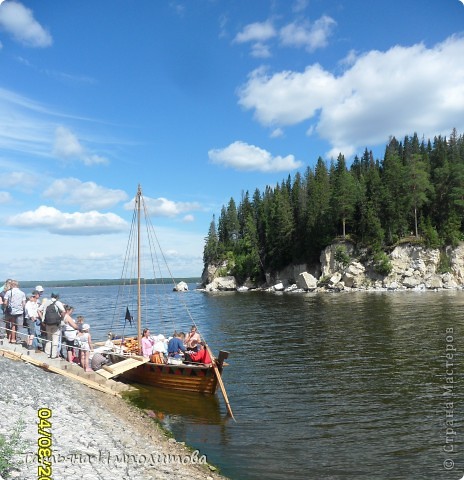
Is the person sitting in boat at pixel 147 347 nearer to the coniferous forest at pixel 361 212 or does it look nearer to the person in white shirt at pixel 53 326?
the person in white shirt at pixel 53 326

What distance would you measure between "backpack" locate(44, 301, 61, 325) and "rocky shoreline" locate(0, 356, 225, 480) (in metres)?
1.93

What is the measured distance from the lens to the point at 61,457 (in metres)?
8.45

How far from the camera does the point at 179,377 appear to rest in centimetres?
1808

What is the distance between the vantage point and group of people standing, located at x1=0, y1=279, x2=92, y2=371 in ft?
55.5

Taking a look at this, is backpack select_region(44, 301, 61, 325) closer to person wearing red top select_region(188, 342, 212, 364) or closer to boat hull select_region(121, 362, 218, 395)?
boat hull select_region(121, 362, 218, 395)

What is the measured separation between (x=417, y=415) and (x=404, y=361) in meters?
8.06

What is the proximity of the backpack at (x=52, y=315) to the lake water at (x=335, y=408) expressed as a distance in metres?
4.78

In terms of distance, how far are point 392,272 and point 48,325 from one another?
2797 inches

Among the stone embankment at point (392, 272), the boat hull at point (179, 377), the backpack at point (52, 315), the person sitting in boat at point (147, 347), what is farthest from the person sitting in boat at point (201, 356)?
the stone embankment at point (392, 272)

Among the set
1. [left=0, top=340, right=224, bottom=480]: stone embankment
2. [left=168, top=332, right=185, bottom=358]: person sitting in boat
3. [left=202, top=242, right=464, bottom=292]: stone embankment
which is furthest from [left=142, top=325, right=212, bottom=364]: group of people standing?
[left=202, top=242, right=464, bottom=292]: stone embankment

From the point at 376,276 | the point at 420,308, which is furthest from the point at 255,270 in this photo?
the point at 420,308

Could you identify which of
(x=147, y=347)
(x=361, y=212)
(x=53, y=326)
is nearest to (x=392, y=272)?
(x=361, y=212)

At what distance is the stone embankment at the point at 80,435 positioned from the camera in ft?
26.8

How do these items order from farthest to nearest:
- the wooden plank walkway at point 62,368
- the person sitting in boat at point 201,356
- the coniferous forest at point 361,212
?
the coniferous forest at point 361,212 → the person sitting in boat at point 201,356 → the wooden plank walkway at point 62,368
